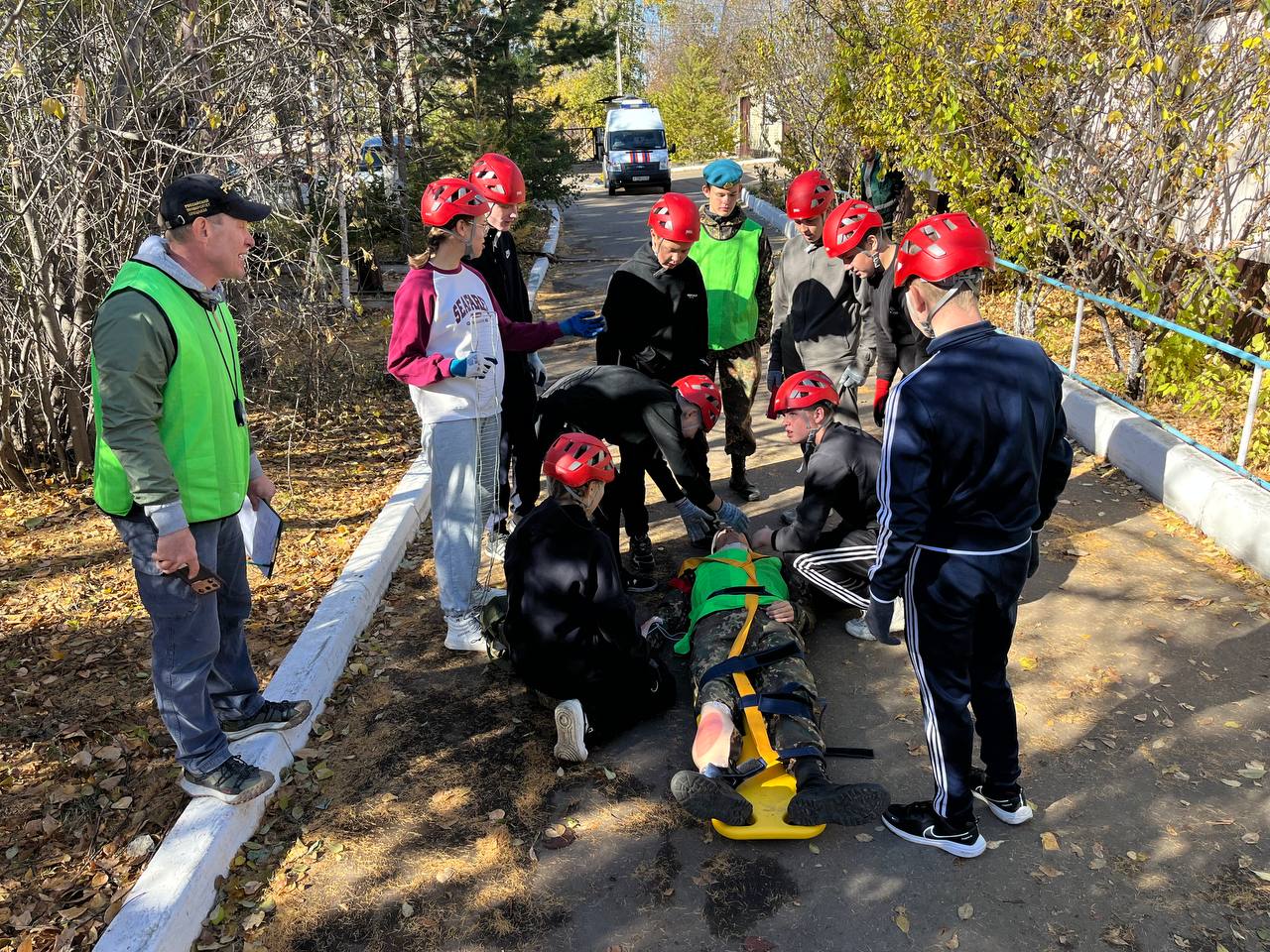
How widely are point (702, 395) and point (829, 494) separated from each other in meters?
1.03

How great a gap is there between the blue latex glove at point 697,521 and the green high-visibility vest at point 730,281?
1.12 m

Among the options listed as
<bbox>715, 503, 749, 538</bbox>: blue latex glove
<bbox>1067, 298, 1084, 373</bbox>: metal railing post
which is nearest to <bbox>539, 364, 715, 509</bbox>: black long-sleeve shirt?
<bbox>715, 503, 749, 538</bbox>: blue latex glove

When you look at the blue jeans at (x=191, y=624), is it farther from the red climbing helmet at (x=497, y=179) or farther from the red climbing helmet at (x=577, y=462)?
the red climbing helmet at (x=497, y=179)

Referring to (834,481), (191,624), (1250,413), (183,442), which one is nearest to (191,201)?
(183,442)

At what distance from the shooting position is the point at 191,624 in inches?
130

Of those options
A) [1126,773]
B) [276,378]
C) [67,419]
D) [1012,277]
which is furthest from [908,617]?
[1012,277]

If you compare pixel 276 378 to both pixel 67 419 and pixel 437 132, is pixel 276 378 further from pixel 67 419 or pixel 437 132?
pixel 437 132

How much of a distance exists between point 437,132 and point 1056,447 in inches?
637

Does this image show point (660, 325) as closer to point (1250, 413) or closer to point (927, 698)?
point (927, 698)

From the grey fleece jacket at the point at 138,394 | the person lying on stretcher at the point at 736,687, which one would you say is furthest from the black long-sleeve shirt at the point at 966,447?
the grey fleece jacket at the point at 138,394

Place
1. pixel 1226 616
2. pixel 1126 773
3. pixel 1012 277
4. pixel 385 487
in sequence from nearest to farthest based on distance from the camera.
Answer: pixel 1126 773, pixel 1226 616, pixel 385 487, pixel 1012 277

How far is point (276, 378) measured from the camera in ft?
26.9

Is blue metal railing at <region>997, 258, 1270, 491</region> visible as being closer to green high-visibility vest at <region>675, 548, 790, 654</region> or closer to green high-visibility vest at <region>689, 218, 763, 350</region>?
green high-visibility vest at <region>689, 218, 763, 350</region>

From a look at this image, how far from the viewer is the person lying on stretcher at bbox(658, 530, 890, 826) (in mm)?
3348
